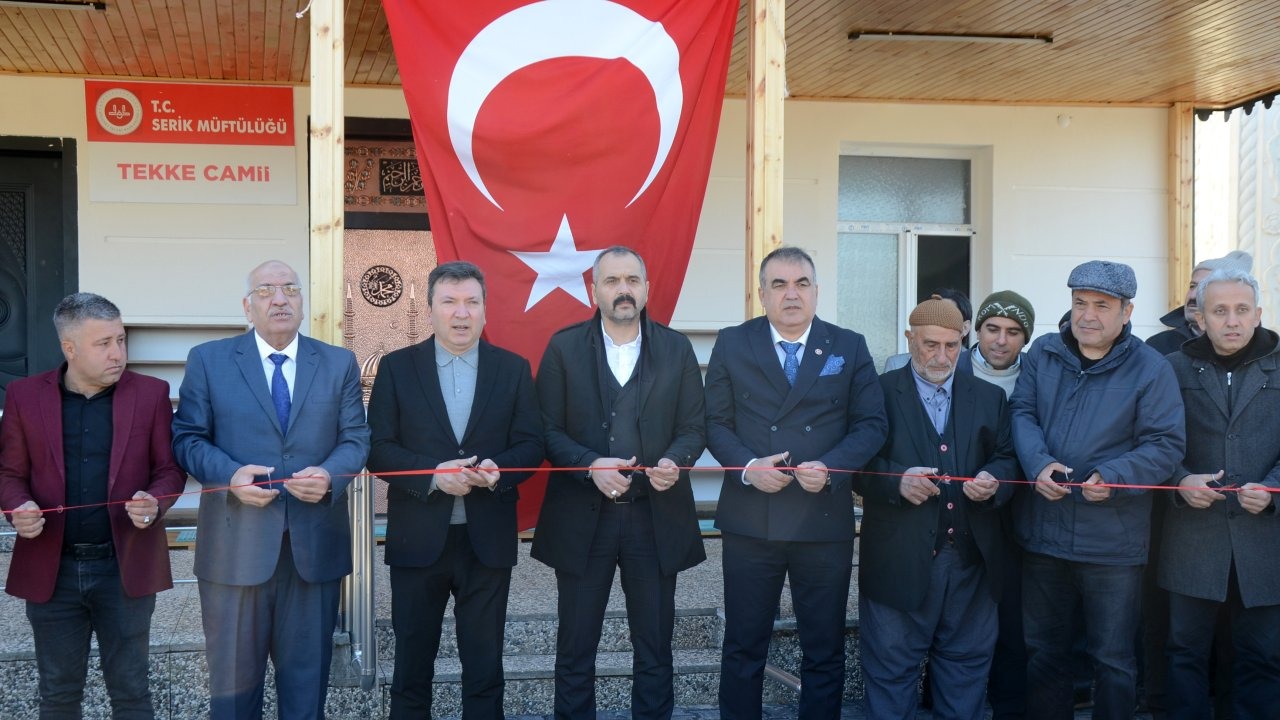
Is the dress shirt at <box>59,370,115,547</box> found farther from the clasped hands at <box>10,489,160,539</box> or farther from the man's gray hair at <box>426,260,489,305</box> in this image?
the man's gray hair at <box>426,260,489,305</box>

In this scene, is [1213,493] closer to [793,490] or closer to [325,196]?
[793,490]

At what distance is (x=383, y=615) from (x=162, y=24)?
3.46 meters

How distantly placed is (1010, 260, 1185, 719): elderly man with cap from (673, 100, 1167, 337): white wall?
377cm

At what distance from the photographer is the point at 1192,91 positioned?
309 inches

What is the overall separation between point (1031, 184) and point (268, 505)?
6.19 metres

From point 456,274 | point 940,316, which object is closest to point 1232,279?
point 940,316

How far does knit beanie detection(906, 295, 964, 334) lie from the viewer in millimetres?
4066

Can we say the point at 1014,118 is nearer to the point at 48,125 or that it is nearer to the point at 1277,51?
the point at 1277,51

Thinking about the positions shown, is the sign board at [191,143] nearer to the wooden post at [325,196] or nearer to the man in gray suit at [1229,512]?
the wooden post at [325,196]

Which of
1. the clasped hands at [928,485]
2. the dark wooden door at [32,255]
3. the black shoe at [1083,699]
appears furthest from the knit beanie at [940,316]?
the dark wooden door at [32,255]

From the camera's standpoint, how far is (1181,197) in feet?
26.6

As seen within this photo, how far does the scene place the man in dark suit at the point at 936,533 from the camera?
157 inches

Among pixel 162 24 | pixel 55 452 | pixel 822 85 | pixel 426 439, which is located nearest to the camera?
pixel 55 452

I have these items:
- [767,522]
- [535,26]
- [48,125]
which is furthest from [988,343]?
[48,125]
